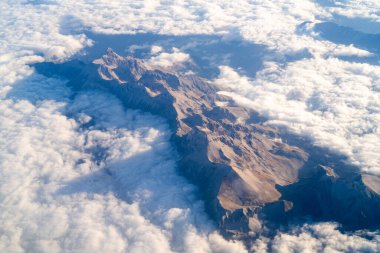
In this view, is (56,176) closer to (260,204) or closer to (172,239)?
(172,239)

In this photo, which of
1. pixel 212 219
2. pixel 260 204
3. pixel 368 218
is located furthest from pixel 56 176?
pixel 368 218

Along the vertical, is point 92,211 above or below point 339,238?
below

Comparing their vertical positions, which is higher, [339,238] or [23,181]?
[339,238]

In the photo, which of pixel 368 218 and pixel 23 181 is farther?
pixel 23 181

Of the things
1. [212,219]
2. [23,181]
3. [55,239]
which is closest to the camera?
[55,239]

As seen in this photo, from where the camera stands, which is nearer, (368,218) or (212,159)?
(368,218)

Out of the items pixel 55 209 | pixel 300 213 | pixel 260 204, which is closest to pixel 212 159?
pixel 260 204

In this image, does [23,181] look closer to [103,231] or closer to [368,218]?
[103,231]

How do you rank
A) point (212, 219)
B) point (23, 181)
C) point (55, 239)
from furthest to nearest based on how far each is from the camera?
point (23, 181) → point (212, 219) → point (55, 239)
